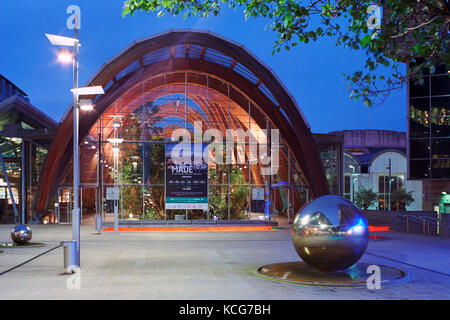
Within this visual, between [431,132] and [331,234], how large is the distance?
35.6 meters

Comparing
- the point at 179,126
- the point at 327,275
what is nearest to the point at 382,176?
the point at 179,126

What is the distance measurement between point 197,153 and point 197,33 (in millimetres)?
8223

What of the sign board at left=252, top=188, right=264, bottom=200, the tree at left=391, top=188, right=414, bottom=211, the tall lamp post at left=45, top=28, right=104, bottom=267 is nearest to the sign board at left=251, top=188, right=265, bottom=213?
the sign board at left=252, top=188, right=264, bottom=200

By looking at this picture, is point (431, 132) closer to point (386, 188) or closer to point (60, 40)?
point (386, 188)

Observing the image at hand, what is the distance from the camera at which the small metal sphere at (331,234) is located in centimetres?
1242

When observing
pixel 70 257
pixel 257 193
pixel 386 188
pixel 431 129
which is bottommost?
pixel 70 257

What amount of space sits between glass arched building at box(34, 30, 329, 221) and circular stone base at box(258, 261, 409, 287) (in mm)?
22239

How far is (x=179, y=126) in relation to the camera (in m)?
37.4

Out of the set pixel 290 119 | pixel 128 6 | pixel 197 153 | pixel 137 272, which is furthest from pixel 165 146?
pixel 128 6

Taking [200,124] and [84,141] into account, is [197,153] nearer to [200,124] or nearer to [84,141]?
[200,124]

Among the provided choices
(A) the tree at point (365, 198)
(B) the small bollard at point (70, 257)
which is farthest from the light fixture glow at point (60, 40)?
(A) the tree at point (365, 198)

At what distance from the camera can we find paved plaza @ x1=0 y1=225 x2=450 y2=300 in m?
11.0

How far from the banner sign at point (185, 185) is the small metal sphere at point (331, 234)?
23444mm

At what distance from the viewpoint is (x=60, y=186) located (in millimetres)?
40062
